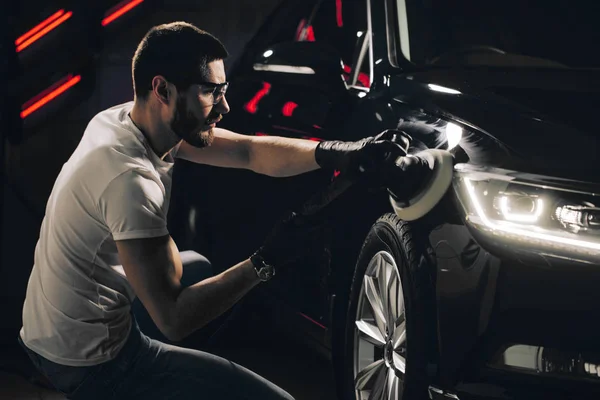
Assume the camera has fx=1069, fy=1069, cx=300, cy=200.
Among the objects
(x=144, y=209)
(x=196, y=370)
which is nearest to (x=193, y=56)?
(x=144, y=209)

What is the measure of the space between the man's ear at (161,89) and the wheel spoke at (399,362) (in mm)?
980

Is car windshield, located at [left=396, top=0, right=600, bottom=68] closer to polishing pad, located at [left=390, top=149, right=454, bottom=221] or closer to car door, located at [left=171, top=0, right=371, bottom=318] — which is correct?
car door, located at [left=171, top=0, right=371, bottom=318]

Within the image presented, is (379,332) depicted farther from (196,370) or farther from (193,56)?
(193,56)

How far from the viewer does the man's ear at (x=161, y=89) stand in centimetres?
291

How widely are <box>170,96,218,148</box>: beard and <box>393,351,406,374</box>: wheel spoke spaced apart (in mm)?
838

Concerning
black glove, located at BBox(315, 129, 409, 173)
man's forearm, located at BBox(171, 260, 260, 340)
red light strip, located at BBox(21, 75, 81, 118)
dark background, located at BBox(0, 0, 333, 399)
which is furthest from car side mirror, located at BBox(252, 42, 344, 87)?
red light strip, located at BBox(21, 75, 81, 118)

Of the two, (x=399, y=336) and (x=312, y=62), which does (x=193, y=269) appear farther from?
(x=312, y=62)

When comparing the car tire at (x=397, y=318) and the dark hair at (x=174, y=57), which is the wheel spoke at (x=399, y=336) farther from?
the dark hair at (x=174, y=57)

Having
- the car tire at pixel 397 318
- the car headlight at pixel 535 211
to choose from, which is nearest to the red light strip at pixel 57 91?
the car tire at pixel 397 318

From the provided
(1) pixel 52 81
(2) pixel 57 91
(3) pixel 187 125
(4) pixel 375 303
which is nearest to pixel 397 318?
(4) pixel 375 303

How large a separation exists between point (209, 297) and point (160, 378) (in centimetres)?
27

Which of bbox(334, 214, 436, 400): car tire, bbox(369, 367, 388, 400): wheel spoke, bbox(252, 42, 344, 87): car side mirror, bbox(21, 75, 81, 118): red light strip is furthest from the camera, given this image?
bbox(21, 75, 81, 118): red light strip

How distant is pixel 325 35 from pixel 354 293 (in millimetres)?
1643

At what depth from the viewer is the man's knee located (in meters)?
3.41
